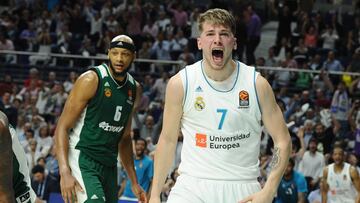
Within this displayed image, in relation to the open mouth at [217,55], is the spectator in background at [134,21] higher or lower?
higher

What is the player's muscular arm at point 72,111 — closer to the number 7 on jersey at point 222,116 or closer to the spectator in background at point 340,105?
the number 7 on jersey at point 222,116

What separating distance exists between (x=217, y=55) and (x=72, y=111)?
287 centimetres

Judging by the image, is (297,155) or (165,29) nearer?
(297,155)

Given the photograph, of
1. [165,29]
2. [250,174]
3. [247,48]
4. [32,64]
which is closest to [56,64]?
[32,64]

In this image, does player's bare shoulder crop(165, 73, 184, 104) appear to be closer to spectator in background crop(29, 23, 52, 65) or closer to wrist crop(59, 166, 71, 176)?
wrist crop(59, 166, 71, 176)

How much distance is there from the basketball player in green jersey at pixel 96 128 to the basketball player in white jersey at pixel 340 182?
22.2ft

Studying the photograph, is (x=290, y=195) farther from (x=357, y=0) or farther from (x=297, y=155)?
(x=357, y=0)

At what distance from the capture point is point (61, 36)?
25047mm

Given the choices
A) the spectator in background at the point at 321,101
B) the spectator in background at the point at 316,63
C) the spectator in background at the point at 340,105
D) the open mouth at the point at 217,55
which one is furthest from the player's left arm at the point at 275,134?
the spectator in background at the point at 316,63

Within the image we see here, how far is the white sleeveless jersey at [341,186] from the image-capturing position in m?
15.7

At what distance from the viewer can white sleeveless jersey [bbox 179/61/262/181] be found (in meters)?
6.83

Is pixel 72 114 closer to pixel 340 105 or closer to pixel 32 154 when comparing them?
pixel 32 154

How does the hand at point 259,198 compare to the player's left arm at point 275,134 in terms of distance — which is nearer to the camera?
the hand at point 259,198

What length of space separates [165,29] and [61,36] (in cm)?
296
